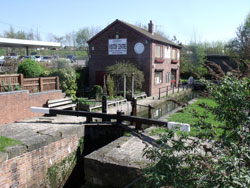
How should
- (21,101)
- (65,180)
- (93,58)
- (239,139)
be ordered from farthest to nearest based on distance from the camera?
(93,58)
(21,101)
(65,180)
(239,139)

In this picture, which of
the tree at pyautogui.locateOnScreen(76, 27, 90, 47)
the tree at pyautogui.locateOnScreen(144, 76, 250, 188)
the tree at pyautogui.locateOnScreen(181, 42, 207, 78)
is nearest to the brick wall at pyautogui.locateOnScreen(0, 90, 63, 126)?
the tree at pyautogui.locateOnScreen(144, 76, 250, 188)

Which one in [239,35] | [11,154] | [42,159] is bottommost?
[42,159]

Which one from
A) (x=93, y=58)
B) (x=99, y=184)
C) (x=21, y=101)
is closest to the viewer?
(x=99, y=184)

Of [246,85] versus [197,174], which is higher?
[246,85]

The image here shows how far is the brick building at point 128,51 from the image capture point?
873 inches

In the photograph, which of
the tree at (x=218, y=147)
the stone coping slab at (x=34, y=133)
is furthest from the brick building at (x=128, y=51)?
the tree at (x=218, y=147)

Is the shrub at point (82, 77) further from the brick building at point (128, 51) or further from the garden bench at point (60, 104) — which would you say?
the garden bench at point (60, 104)

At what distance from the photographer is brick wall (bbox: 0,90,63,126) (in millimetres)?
9477

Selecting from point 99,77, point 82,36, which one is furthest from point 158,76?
point 82,36

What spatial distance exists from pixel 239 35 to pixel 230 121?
36.0 meters

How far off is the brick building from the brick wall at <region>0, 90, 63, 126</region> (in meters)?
12.4

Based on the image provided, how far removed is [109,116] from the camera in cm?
931

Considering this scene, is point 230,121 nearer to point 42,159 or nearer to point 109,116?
point 42,159

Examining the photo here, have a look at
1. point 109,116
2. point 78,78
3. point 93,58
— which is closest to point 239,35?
point 93,58
